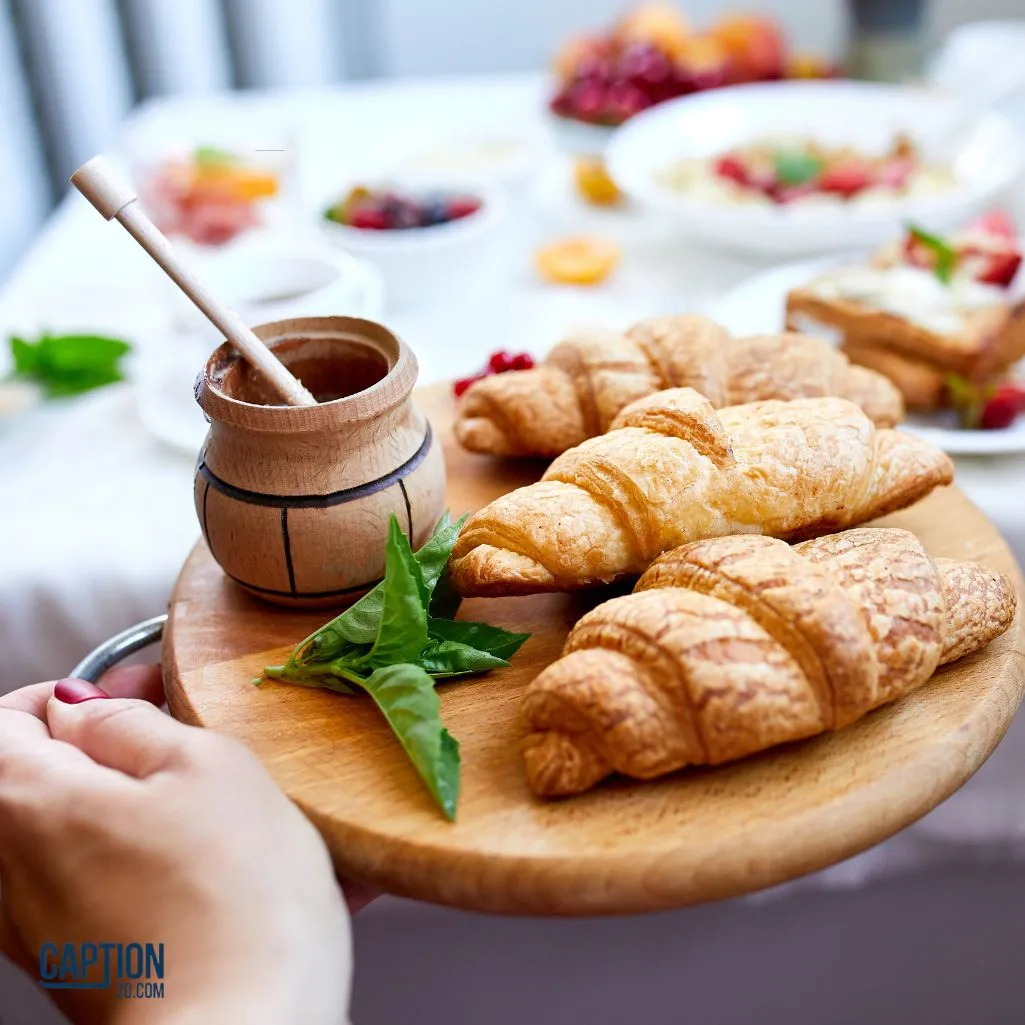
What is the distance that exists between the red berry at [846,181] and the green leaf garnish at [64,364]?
1298mm

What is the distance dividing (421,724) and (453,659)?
0.33 feet

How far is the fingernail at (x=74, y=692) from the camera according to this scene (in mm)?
899

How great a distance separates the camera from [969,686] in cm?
86

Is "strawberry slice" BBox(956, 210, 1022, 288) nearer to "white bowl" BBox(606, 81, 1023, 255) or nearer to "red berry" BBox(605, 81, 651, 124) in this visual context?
"white bowl" BBox(606, 81, 1023, 255)

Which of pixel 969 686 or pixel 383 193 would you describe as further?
pixel 383 193

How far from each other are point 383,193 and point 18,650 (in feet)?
3.42

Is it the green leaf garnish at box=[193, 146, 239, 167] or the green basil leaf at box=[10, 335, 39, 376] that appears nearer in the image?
the green basil leaf at box=[10, 335, 39, 376]

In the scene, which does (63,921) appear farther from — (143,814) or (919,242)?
(919,242)

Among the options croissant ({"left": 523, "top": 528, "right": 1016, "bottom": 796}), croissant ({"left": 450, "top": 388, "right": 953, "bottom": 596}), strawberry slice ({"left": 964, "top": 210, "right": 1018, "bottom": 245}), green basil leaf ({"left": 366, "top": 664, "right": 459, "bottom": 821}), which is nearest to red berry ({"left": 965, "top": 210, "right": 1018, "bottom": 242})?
strawberry slice ({"left": 964, "top": 210, "right": 1018, "bottom": 245})

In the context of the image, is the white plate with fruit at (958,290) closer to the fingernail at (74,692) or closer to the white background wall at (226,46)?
the fingernail at (74,692)

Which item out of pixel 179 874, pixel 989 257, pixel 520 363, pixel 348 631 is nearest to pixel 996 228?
pixel 989 257

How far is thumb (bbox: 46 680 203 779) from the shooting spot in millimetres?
769

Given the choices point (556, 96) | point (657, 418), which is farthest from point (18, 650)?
point (556, 96)

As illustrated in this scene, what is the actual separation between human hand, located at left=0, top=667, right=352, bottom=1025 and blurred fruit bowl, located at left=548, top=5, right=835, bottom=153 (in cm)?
183
